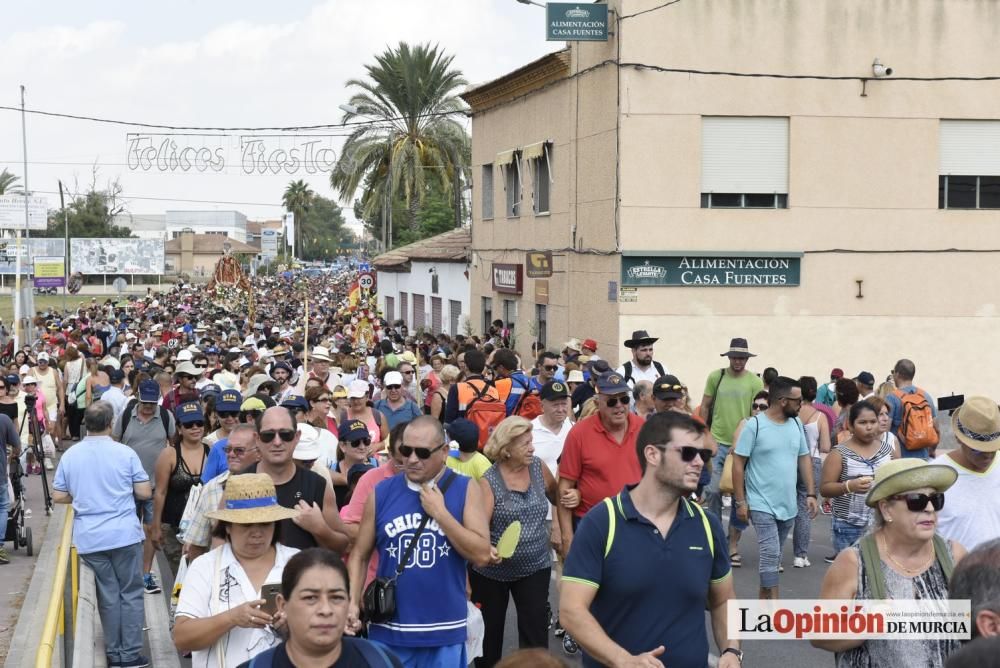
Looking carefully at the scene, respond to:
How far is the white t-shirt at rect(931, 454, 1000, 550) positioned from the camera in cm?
589

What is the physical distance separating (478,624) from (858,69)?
18411 mm

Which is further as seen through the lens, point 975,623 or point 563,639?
point 563,639

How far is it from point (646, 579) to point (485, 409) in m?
6.95

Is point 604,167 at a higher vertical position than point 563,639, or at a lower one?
higher

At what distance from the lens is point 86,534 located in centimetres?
844

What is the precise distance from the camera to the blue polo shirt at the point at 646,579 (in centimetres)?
472

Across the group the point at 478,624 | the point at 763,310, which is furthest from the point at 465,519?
the point at 763,310

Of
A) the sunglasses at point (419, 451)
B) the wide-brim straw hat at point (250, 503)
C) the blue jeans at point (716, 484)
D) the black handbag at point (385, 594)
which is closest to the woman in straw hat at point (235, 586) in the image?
the wide-brim straw hat at point (250, 503)

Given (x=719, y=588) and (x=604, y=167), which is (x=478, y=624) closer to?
(x=719, y=588)

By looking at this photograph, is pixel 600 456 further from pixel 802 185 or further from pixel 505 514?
pixel 802 185

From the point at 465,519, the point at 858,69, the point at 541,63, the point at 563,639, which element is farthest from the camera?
the point at 541,63

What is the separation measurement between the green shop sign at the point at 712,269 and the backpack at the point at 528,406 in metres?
10.5

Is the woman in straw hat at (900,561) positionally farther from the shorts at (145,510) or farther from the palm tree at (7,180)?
the palm tree at (7,180)

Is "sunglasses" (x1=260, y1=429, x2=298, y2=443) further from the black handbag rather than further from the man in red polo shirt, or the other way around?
the man in red polo shirt
